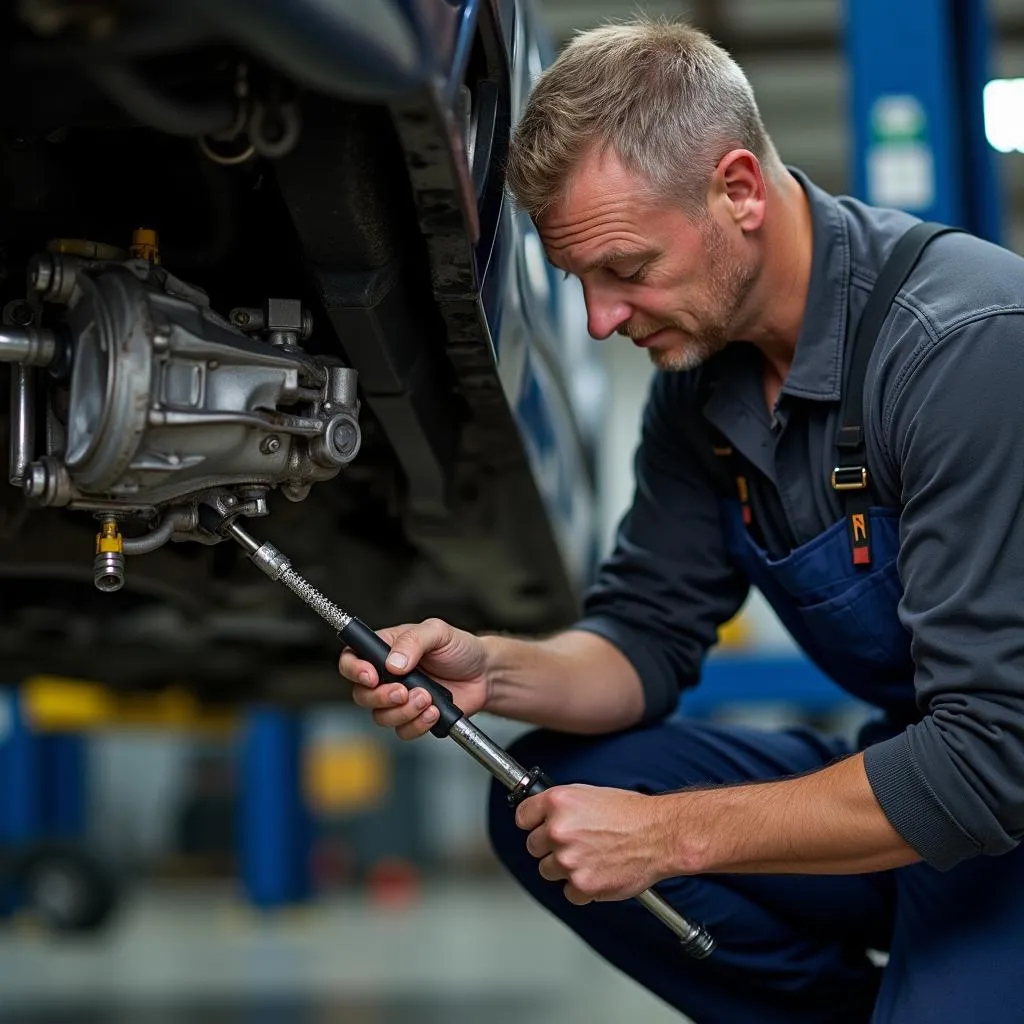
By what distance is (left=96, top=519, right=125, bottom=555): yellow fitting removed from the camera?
1064 mm

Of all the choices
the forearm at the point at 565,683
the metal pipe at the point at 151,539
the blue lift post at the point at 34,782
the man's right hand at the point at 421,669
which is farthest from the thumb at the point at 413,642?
→ the blue lift post at the point at 34,782

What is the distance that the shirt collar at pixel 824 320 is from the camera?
1.31 meters

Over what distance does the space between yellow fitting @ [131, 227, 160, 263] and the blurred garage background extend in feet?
3.37

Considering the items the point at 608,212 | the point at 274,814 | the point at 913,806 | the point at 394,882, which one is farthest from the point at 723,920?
the point at 394,882

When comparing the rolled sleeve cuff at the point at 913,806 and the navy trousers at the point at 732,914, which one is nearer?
the rolled sleeve cuff at the point at 913,806

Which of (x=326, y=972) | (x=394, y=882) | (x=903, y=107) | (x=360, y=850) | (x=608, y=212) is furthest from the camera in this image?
(x=360, y=850)

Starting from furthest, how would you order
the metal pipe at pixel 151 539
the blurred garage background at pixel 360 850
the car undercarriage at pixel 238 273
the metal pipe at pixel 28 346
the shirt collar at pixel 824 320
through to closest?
1. the blurred garage background at pixel 360 850
2. the shirt collar at pixel 824 320
3. the metal pipe at pixel 151 539
4. the metal pipe at pixel 28 346
5. the car undercarriage at pixel 238 273

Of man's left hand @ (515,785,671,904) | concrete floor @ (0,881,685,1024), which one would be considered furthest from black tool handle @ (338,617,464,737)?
concrete floor @ (0,881,685,1024)

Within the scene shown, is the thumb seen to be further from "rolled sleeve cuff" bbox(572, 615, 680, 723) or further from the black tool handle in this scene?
"rolled sleeve cuff" bbox(572, 615, 680, 723)

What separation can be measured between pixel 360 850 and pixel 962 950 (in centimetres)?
702

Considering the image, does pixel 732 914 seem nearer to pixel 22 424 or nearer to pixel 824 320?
pixel 824 320

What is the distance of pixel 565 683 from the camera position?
1.46 m

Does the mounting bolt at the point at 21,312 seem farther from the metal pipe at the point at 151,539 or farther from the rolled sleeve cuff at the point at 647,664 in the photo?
the rolled sleeve cuff at the point at 647,664

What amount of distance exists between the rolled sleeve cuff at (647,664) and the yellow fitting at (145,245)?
691mm
